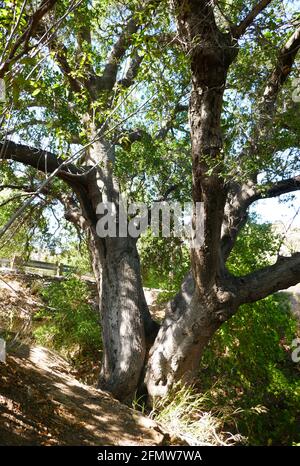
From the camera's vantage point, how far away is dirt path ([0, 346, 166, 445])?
374 cm

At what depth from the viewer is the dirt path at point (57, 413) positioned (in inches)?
147

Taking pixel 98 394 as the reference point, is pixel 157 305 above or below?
above

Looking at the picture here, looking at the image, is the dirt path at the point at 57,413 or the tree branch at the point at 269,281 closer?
the dirt path at the point at 57,413

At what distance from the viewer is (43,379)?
4957 mm

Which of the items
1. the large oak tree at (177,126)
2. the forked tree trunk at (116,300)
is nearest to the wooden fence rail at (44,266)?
the large oak tree at (177,126)

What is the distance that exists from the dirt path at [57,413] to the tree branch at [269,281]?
1928 mm

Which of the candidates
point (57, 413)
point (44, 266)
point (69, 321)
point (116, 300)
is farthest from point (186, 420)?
point (44, 266)

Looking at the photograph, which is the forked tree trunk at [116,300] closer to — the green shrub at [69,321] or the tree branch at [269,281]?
the tree branch at [269,281]

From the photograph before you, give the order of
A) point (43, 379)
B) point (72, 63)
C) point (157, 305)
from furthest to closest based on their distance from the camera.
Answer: point (157, 305) → point (72, 63) → point (43, 379)

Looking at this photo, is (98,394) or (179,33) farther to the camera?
(98,394)

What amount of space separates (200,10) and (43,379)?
4071 mm

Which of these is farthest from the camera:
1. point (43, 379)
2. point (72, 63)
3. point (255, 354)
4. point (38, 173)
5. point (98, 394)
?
point (38, 173)
